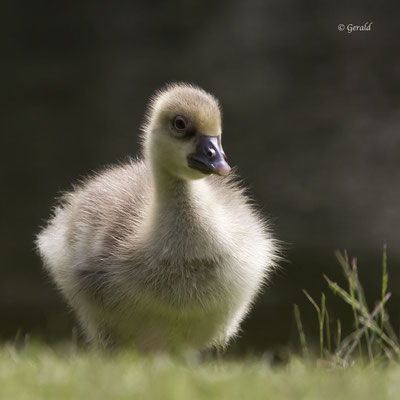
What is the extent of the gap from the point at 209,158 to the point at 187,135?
155 millimetres

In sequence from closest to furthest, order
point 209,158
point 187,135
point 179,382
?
point 179,382 < point 209,158 < point 187,135

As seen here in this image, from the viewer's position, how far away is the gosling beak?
2.94 meters

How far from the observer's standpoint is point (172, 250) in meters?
3.05

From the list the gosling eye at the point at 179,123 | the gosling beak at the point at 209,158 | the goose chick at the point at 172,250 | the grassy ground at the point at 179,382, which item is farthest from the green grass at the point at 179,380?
the gosling eye at the point at 179,123

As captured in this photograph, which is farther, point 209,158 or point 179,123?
point 179,123

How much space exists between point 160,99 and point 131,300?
75cm

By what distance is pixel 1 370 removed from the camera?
2219 mm

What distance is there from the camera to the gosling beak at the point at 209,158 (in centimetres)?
294

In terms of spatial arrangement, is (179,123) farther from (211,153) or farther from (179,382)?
(179,382)

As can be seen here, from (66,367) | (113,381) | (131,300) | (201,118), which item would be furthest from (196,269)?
(113,381)

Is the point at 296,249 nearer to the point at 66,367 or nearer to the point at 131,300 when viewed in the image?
the point at 131,300

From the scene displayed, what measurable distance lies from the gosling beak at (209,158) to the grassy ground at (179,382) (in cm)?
77

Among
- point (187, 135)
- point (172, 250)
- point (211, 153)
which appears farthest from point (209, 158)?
point (172, 250)

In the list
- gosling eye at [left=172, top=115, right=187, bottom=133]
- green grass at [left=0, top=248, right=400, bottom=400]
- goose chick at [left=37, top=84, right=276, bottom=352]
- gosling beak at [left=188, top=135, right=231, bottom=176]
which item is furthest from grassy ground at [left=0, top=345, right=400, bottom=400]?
gosling eye at [left=172, top=115, right=187, bottom=133]
